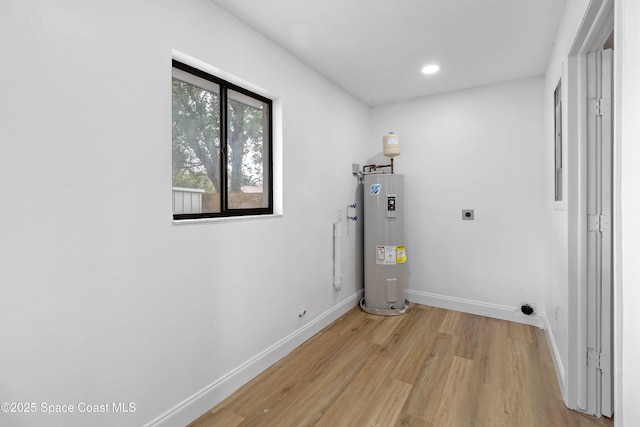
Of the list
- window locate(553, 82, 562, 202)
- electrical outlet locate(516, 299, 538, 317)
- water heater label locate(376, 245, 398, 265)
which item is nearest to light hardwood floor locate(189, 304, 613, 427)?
electrical outlet locate(516, 299, 538, 317)

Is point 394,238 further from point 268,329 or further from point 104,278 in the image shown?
point 104,278

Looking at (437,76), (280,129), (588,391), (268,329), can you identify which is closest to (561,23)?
(437,76)

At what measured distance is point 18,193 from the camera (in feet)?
3.77

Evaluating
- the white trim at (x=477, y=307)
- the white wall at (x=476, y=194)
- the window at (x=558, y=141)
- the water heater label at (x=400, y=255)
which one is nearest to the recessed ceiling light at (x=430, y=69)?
the white wall at (x=476, y=194)

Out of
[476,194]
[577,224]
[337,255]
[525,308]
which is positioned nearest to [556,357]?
[525,308]

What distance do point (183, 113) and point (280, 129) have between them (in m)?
0.81

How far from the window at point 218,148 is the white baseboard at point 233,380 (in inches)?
42.2

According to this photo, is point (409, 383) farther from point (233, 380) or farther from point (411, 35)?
point (411, 35)

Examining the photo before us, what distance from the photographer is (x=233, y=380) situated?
2.04m

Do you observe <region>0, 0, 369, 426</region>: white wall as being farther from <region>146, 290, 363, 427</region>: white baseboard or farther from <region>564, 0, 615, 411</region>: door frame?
<region>564, 0, 615, 411</region>: door frame

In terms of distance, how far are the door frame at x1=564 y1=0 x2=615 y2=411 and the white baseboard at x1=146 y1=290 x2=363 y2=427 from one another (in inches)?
74.6

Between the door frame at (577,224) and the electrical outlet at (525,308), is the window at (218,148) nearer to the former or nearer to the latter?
the door frame at (577,224)

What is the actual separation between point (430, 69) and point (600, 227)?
6.36 ft

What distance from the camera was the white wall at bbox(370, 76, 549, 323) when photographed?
3107mm
